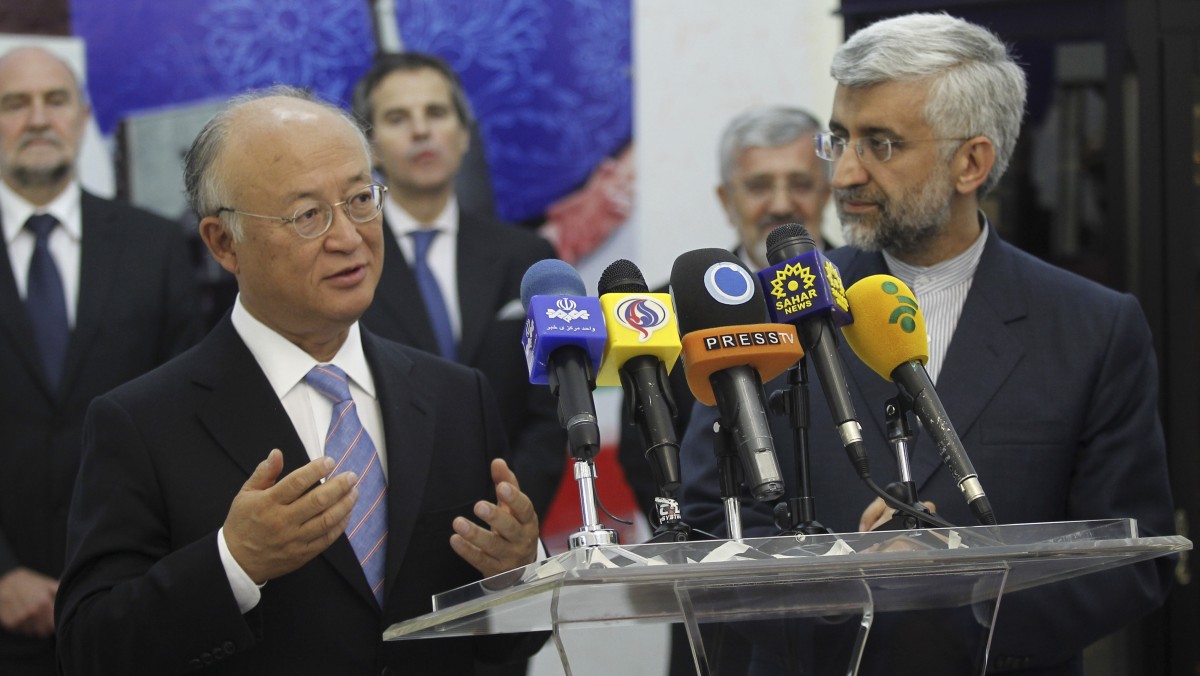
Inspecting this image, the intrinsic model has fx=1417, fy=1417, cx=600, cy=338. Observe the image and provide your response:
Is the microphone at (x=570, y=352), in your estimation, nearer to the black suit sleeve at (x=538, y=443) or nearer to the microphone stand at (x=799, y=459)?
the microphone stand at (x=799, y=459)

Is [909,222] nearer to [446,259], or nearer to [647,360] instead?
[647,360]

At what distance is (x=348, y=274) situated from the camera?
2.57m

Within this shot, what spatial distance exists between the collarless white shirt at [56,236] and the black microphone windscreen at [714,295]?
2740 mm

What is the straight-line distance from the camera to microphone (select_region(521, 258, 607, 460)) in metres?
1.85

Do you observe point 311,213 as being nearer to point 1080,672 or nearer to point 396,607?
point 396,607

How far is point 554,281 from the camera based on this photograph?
2023mm

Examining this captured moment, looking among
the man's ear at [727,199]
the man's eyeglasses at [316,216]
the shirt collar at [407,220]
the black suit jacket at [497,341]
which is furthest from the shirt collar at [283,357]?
the man's ear at [727,199]

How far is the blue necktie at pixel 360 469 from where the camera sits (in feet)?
8.20

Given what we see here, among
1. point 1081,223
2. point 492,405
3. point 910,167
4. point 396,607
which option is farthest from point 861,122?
point 1081,223

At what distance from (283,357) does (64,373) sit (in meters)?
1.78

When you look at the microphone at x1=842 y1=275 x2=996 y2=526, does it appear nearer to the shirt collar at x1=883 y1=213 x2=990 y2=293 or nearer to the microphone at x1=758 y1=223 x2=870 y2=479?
the microphone at x1=758 y1=223 x2=870 y2=479

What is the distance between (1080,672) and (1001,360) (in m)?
0.59

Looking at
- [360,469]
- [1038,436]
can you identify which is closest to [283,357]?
[360,469]

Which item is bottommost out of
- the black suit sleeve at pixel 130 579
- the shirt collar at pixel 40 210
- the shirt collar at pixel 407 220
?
the black suit sleeve at pixel 130 579
